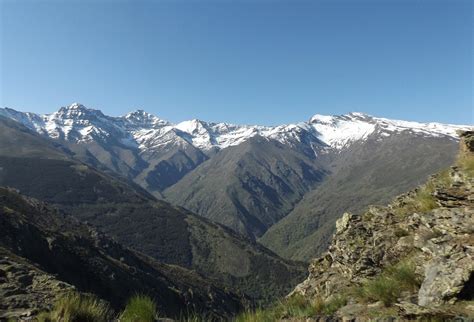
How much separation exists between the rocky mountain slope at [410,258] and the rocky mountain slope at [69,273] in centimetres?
807

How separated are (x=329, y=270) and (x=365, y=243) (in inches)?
88.1

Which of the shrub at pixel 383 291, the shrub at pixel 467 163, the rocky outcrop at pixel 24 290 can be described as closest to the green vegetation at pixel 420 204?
the shrub at pixel 467 163

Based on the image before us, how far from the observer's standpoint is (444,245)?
35.5 ft

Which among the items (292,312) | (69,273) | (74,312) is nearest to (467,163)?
(292,312)

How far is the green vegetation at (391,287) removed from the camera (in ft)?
33.0

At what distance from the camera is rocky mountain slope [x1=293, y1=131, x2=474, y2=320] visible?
891 centimetres

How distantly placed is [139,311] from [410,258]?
8.28 m

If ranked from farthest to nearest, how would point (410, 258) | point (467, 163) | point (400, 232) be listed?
point (467, 163) → point (400, 232) → point (410, 258)

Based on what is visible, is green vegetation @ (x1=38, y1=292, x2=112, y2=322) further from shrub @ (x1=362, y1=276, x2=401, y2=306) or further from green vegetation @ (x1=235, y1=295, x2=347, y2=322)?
shrub @ (x1=362, y1=276, x2=401, y2=306)

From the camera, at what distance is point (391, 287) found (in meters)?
10.2

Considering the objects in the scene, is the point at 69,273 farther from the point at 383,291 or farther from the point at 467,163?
the point at 383,291

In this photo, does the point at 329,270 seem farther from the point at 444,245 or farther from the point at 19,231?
the point at 19,231

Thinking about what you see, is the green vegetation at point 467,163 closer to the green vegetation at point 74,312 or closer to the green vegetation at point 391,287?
the green vegetation at point 391,287

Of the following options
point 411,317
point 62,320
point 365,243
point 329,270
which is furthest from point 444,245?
point 62,320
